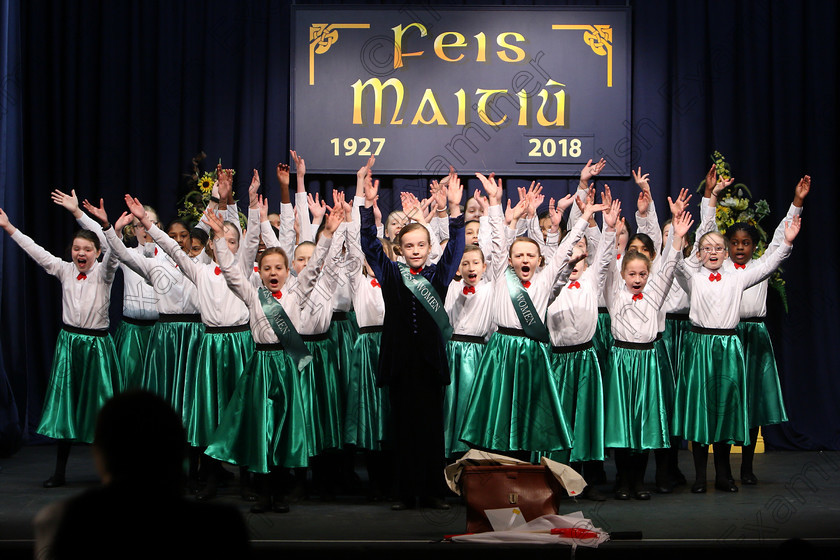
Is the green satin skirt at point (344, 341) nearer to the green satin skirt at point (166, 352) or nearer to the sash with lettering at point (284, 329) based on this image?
the sash with lettering at point (284, 329)

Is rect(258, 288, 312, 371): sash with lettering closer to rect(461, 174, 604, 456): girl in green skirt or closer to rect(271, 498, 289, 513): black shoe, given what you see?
rect(271, 498, 289, 513): black shoe

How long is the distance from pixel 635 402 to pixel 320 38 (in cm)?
382

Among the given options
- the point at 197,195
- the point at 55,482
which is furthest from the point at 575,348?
the point at 197,195

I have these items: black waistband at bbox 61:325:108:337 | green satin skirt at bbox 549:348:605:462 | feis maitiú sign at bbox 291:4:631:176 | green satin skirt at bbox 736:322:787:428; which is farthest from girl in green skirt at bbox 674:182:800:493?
black waistband at bbox 61:325:108:337

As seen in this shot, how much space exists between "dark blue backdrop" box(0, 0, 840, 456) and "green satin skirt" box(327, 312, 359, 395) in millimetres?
2201

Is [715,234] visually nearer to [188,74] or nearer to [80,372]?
[80,372]

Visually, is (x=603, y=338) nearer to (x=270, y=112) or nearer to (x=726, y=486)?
(x=726, y=486)

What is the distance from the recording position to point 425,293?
4410mm

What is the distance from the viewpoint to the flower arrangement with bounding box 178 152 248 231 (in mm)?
6895

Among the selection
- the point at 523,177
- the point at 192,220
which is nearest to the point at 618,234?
the point at 523,177

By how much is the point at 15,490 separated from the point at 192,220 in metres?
2.47

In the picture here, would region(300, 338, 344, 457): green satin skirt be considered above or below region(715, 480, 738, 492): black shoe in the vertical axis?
above

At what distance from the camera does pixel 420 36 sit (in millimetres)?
7230

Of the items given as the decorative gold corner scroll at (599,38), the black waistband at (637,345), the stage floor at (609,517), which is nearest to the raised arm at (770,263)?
the black waistband at (637,345)
